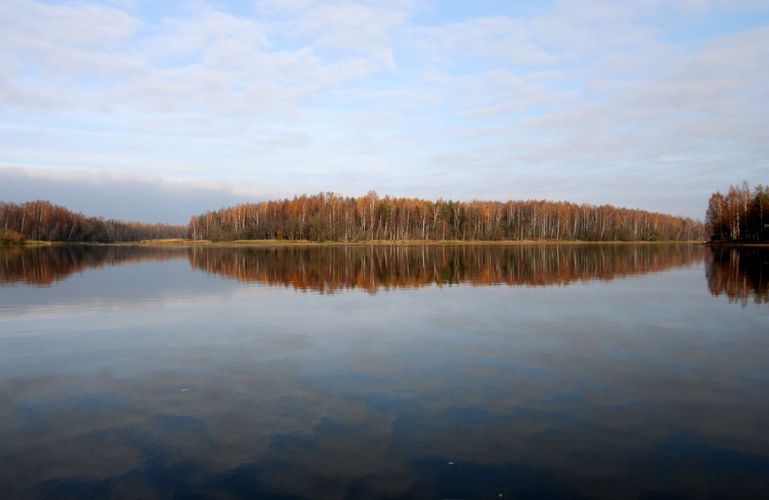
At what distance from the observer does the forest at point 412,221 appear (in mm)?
100938

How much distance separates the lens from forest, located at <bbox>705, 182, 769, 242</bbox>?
76250 mm

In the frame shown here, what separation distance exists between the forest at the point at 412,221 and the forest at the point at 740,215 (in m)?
22.1

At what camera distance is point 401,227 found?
10088cm

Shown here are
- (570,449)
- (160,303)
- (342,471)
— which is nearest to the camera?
(342,471)

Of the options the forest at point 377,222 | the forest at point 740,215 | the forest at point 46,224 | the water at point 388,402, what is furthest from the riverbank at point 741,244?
the forest at point 46,224

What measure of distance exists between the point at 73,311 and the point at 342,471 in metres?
13.1

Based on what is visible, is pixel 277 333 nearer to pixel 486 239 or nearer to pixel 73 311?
pixel 73 311

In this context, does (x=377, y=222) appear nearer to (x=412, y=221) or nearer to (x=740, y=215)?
(x=412, y=221)

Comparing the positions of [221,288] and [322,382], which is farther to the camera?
[221,288]

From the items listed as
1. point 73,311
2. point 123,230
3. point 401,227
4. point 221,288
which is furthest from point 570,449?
point 123,230

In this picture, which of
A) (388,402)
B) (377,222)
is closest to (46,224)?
(377,222)

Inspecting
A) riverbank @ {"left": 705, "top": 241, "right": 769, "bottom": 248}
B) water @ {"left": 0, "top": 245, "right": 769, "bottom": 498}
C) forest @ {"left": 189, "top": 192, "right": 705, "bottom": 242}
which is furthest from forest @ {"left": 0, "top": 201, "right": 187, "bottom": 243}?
riverbank @ {"left": 705, "top": 241, "right": 769, "bottom": 248}

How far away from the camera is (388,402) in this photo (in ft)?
23.1

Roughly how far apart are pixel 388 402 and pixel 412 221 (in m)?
99.4
